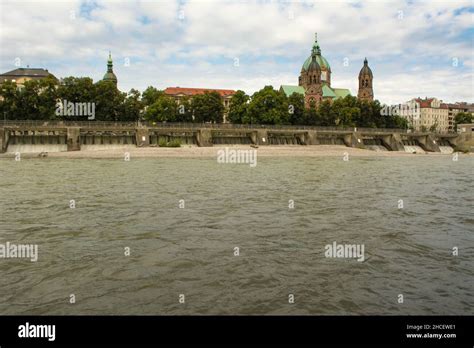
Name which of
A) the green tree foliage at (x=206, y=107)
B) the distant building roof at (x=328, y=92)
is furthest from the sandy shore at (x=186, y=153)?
the distant building roof at (x=328, y=92)

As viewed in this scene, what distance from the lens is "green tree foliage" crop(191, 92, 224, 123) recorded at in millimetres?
100000

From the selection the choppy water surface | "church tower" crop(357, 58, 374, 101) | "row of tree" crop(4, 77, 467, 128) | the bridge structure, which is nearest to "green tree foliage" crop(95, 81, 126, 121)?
"row of tree" crop(4, 77, 467, 128)

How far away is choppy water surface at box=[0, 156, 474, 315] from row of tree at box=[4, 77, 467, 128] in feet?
223

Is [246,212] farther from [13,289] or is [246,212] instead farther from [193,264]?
[13,289]

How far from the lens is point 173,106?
98.4 meters

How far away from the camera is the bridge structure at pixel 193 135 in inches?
2591

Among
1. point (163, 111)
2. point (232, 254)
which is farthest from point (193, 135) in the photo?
point (232, 254)

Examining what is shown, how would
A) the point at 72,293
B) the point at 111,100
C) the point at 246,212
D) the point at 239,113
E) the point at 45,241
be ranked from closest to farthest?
the point at 72,293, the point at 45,241, the point at 246,212, the point at 111,100, the point at 239,113

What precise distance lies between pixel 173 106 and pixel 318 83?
74.8 meters

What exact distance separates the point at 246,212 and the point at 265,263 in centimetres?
702

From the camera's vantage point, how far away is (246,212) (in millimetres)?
17672

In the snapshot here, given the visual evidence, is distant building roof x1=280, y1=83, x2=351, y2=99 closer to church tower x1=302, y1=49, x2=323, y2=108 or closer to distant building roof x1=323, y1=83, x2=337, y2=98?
distant building roof x1=323, y1=83, x2=337, y2=98

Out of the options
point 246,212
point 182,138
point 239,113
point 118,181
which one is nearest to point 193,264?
point 246,212

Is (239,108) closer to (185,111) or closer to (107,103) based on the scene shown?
(185,111)
